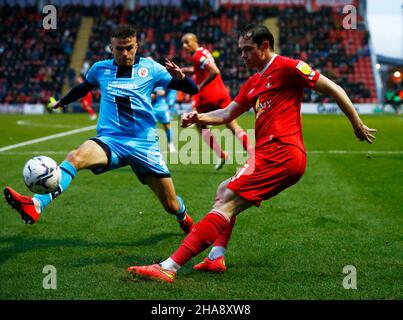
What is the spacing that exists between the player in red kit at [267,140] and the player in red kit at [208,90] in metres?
6.15

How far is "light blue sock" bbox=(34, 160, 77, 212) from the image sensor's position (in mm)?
5305

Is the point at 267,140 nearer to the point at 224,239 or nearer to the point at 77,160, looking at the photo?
the point at 224,239

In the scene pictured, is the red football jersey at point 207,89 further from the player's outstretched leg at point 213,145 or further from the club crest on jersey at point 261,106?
the club crest on jersey at point 261,106

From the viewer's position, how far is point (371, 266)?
209 inches

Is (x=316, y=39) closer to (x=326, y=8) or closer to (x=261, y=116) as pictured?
(x=326, y=8)

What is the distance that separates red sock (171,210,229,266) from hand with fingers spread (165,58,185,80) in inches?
73.5

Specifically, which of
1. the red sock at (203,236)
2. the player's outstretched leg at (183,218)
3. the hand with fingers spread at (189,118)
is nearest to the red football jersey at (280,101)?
the hand with fingers spread at (189,118)

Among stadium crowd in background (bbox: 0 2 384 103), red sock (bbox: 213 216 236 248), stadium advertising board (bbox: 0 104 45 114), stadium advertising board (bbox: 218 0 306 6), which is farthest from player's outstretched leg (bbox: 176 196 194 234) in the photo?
stadium advertising board (bbox: 218 0 306 6)

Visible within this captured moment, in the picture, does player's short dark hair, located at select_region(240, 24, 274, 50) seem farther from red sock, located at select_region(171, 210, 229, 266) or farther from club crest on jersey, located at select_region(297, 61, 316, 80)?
red sock, located at select_region(171, 210, 229, 266)

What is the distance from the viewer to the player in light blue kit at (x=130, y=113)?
5.93m

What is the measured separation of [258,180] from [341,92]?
974 mm

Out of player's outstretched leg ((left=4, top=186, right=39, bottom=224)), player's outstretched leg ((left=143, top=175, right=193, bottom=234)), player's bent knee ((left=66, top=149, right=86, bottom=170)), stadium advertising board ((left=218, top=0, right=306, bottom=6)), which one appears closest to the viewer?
player's outstretched leg ((left=4, top=186, right=39, bottom=224))

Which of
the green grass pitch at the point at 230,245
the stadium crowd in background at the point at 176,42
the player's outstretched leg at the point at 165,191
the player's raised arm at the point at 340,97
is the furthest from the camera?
the stadium crowd in background at the point at 176,42

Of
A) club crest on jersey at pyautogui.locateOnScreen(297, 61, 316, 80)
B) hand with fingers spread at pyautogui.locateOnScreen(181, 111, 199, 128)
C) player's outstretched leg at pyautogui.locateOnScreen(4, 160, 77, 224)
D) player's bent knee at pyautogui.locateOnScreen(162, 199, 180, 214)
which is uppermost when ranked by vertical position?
club crest on jersey at pyautogui.locateOnScreen(297, 61, 316, 80)
